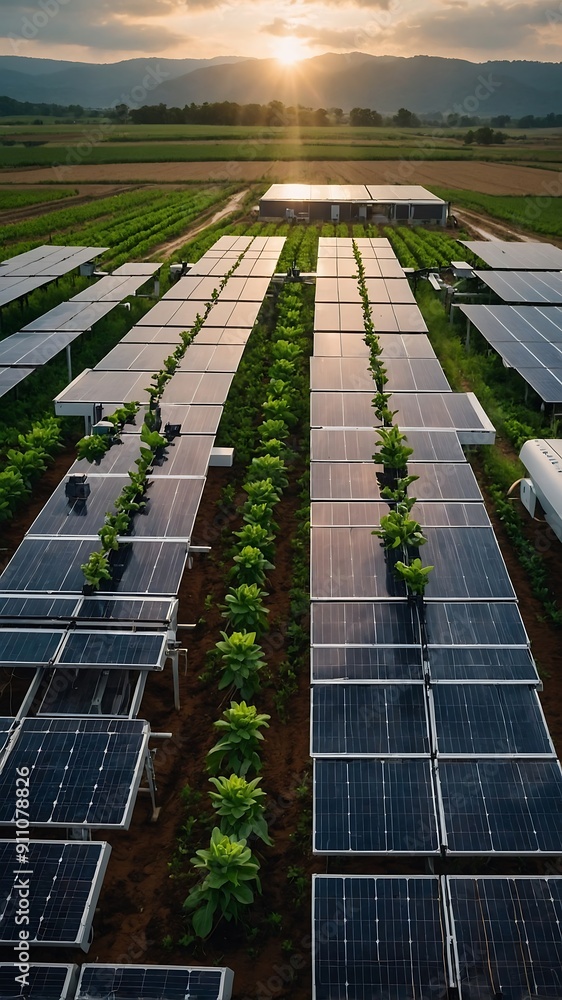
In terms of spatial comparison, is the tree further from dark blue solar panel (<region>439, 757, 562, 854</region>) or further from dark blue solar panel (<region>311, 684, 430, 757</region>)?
dark blue solar panel (<region>439, 757, 562, 854</region>)

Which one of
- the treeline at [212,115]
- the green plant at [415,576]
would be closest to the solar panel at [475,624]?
the green plant at [415,576]

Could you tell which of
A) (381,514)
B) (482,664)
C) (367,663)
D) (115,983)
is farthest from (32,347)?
(115,983)

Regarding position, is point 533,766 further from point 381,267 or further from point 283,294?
point 381,267

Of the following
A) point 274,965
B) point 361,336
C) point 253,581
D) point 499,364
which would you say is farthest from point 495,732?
point 499,364

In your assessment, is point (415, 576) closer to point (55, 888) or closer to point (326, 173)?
point (55, 888)

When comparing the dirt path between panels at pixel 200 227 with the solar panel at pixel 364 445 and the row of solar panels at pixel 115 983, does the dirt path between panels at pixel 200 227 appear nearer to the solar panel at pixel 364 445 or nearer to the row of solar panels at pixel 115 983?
the solar panel at pixel 364 445

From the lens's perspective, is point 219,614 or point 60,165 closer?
point 219,614

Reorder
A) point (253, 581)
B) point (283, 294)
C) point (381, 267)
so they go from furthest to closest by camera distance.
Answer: point (381, 267)
point (283, 294)
point (253, 581)
